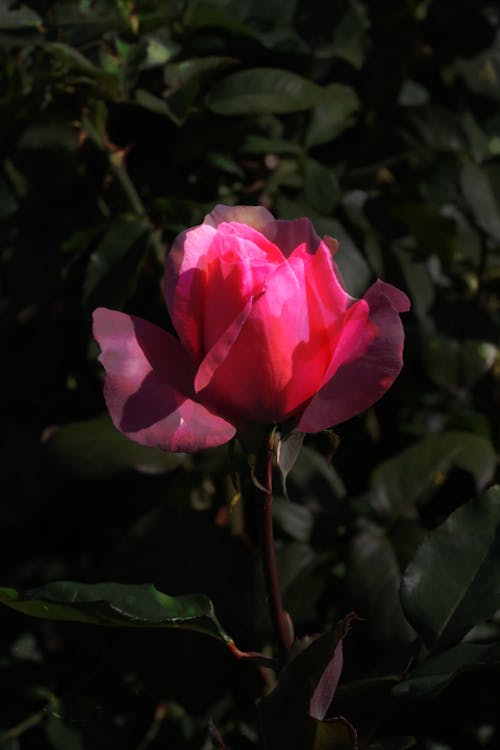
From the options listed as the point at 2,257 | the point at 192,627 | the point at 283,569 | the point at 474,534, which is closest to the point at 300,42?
the point at 2,257

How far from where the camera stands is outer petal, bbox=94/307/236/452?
0.63 meters

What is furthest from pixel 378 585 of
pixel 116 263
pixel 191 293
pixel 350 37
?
pixel 350 37

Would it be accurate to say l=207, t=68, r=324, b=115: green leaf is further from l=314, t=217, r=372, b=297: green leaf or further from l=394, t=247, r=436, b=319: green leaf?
l=394, t=247, r=436, b=319: green leaf

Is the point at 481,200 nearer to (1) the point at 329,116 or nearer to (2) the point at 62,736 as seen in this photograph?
(1) the point at 329,116

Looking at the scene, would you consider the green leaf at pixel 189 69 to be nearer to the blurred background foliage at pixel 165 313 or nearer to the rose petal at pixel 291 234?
the blurred background foliage at pixel 165 313

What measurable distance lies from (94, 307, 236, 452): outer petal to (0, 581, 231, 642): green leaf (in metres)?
0.10

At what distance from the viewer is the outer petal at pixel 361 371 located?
65 cm

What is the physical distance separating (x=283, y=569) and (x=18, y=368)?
45 cm

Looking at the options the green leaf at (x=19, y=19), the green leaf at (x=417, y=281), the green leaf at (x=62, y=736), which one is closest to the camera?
the green leaf at (x=62, y=736)

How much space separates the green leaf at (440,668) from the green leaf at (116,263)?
523 mm

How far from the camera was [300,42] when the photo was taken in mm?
1307

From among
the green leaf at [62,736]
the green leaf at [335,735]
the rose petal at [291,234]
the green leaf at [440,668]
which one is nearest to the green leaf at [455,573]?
the green leaf at [440,668]

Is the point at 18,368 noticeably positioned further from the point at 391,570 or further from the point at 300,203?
the point at 391,570

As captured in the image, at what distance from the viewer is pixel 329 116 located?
1322 millimetres
